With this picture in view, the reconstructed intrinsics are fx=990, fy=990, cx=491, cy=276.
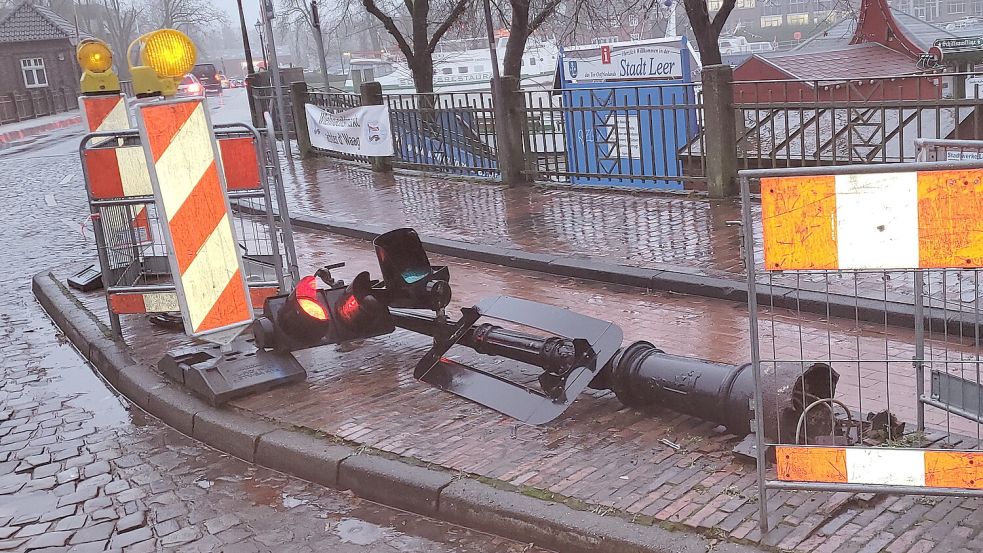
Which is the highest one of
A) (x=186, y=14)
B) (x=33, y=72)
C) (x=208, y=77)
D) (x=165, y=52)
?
(x=186, y=14)

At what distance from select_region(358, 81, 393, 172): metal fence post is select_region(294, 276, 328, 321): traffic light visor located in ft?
34.9

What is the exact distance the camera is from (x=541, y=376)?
5230 millimetres

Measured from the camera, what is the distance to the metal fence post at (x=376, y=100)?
1625 centimetres

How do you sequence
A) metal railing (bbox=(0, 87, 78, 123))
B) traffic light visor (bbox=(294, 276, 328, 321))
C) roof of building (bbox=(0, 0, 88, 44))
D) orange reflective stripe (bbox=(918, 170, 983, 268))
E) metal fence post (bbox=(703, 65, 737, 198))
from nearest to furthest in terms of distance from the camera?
orange reflective stripe (bbox=(918, 170, 983, 268)) < traffic light visor (bbox=(294, 276, 328, 321)) < metal fence post (bbox=(703, 65, 737, 198)) < metal railing (bbox=(0, 87, 78, 123)) < roof of building (bbox=(0, 0, 88, 44))

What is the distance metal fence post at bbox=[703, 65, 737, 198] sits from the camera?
36.7 ft

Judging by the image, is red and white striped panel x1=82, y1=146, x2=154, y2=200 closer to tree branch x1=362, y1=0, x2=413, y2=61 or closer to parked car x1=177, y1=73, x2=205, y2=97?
parked car x1=177, y1=73, x2=205, y2=97

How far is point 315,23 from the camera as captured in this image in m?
19.8

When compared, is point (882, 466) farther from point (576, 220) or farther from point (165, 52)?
point (576, 220)

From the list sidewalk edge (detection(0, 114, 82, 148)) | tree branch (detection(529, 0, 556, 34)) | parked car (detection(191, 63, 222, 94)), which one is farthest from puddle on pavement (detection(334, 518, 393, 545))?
parked car (detection(191, 63, 222, 94))

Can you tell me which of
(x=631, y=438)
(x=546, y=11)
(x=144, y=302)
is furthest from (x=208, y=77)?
(x=631, y=438)

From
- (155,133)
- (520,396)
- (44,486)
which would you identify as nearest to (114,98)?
(155,133)

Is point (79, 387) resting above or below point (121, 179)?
below

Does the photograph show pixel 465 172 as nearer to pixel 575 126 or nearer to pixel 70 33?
pixel 575 126

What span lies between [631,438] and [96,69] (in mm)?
6643
